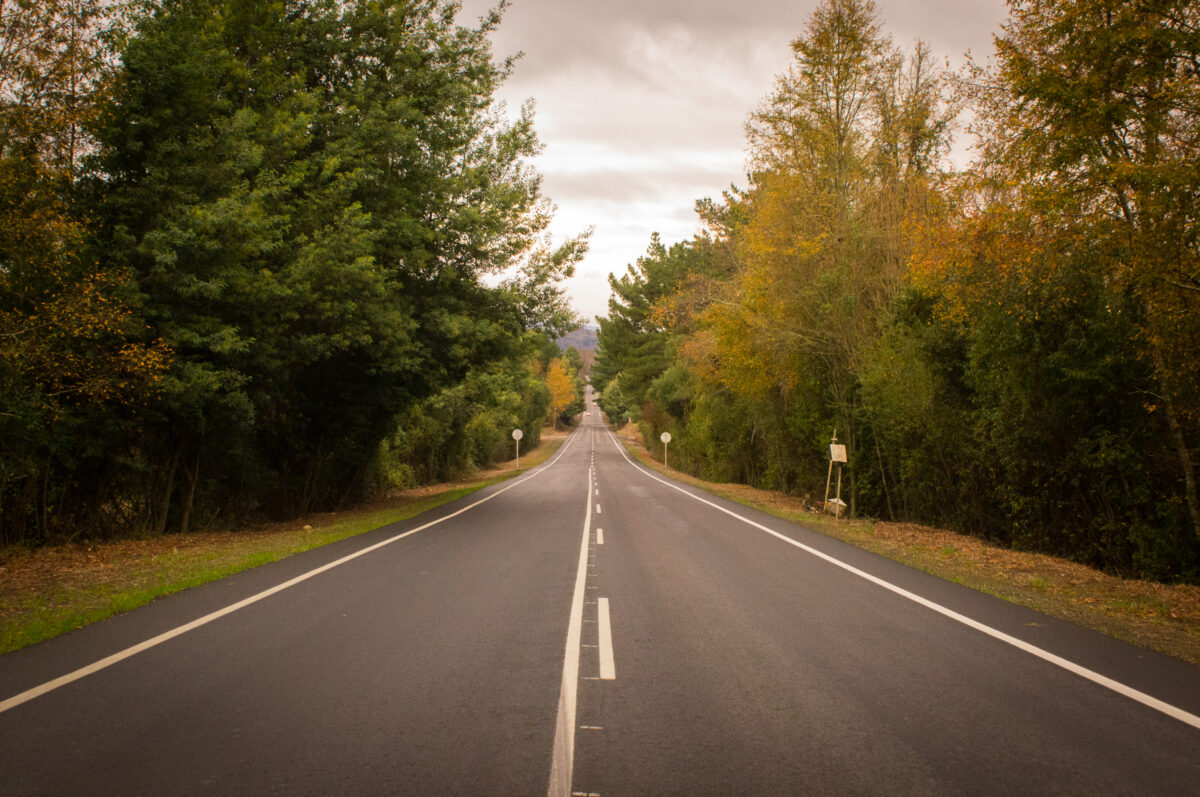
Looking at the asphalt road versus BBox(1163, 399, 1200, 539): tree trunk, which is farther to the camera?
BBox(1163, 399, 1200, 539): tree trunk

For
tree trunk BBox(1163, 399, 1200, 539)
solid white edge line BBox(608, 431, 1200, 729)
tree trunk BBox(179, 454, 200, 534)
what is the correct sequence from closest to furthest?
solid white edge line BBox(608, 431, 1200, 729) → tree trunk BBox(1163, 399, 1200, 539) → tree trunk BBox(179, 454, 200, 534)

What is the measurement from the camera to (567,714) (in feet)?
13.0

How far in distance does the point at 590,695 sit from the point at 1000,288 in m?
9.60

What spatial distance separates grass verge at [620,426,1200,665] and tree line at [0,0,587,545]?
10957 millimetres

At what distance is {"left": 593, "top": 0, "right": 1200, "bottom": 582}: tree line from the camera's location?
7.39 meters

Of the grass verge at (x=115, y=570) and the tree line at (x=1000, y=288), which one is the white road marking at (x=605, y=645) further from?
the tree line at (x=1000, y=288)

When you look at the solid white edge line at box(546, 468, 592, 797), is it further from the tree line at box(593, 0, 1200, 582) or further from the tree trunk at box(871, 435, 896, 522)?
the tree trunk at box(871, 435, 896, 522)

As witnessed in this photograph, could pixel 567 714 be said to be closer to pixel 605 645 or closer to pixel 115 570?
pixel 605 645

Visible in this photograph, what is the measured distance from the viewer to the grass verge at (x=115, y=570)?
613cm

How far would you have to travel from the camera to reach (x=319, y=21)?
15320 mm

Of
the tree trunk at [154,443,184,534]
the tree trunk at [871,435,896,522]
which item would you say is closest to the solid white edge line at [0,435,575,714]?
the tree trunk at [154,443,184,534]

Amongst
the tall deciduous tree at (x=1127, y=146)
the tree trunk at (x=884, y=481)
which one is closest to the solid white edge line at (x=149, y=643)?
the tall deciduous tree at (x=1127, y=146)

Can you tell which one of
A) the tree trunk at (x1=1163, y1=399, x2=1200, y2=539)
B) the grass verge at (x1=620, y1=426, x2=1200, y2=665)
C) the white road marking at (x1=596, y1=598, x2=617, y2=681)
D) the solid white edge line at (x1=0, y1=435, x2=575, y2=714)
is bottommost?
the solid white edge line at (x1=0, y1=435, x2=575, y2=714)

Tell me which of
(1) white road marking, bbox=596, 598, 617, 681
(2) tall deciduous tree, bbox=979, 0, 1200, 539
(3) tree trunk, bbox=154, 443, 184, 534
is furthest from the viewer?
(3) tree trunk, bbox=154, 443, 184, 534
